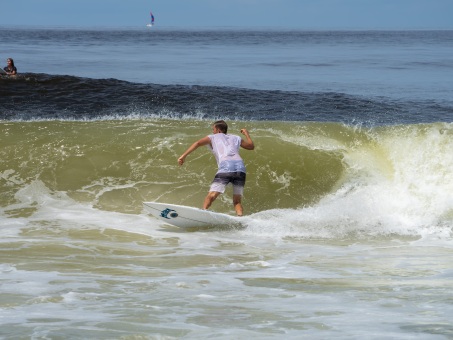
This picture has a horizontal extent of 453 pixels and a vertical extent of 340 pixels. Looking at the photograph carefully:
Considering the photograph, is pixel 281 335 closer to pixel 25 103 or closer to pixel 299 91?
pixel 25 103

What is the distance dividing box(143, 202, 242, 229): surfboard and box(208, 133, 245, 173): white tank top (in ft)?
2.17

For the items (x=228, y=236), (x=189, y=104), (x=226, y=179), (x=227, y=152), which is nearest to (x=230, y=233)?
(x=228, y=236)

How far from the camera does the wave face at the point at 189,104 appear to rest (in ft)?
81.7

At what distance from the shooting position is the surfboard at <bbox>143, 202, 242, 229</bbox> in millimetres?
11414

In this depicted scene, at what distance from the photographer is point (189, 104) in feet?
88.1

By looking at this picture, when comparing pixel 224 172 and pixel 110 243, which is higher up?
pixel 224 172

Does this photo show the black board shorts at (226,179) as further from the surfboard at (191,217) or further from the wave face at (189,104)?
the wave face at (189,104)

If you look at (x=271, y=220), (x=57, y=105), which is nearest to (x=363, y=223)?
(x=271, y=220)

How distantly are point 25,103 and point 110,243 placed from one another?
1684cm

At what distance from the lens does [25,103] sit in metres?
26.4

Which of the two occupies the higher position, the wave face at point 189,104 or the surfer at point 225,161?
the surfer at point 225,161

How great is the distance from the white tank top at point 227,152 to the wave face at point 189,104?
12179 mm

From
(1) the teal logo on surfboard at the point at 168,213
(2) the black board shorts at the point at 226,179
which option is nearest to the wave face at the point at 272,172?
(2) the black board shorts at the point at 226,179

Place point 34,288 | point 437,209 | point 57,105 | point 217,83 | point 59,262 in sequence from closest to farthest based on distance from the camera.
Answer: point 34,288 < point 59,262 < point 437,209 < point 57,105 < point 217,83
